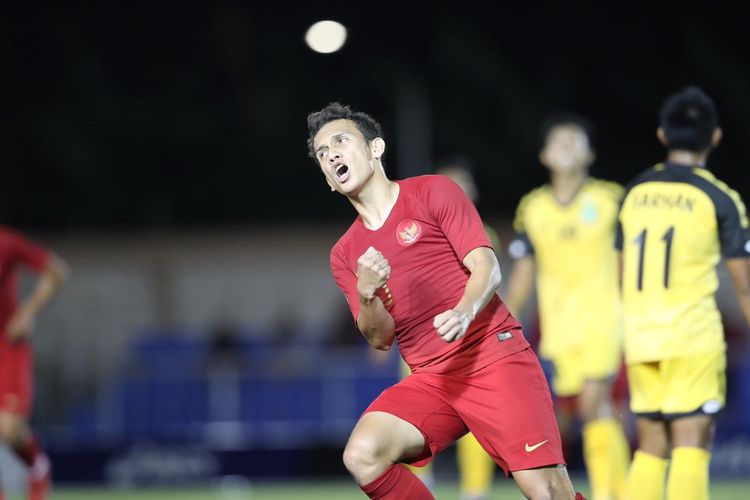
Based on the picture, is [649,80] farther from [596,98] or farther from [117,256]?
[117,256]

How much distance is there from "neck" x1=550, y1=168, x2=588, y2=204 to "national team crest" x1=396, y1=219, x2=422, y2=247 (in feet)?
10.4

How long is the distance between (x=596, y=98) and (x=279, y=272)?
14.4 ft

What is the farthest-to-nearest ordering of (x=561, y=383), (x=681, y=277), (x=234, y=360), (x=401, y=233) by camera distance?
(x=234, y=360)
(x=561, y=383)
(x=681, y=277)
(x=401, y=233)

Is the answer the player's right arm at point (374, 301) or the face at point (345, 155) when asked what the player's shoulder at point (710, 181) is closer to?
the face at point (345, 155)

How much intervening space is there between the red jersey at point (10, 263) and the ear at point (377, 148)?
11.8ft

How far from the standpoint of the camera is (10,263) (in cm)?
811

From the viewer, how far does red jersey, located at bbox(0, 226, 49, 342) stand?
26.4 ft

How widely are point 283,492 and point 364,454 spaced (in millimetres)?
6226

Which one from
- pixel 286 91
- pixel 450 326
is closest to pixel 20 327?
pixel 450 326

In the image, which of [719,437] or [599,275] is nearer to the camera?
[599,275]

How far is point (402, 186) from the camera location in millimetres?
5160

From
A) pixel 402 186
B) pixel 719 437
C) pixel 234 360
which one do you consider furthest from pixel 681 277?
pixel 234 360

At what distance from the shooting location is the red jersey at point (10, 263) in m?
8.05

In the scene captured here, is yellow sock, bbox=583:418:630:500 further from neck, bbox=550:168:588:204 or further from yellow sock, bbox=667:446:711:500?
yellow sock, bbox=667:446:711:500
